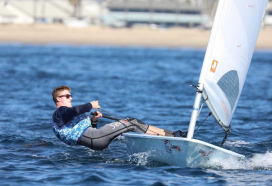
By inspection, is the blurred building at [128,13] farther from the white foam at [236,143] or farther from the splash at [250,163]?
the splash at [250,163]

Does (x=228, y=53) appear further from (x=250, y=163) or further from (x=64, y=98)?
(x=64, y=98)

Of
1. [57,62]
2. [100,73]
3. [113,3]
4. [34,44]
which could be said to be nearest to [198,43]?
[34,44]

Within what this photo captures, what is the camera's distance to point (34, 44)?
51.4m

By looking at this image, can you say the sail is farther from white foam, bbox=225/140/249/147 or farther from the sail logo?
white foam, bbox=225/140/249/147

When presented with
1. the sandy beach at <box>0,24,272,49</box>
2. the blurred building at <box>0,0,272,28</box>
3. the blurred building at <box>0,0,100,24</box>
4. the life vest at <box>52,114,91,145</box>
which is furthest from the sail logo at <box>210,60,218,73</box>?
the blurred building at <box>0,0,272,28</box>

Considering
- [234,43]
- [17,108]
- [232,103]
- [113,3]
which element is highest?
[113,3]

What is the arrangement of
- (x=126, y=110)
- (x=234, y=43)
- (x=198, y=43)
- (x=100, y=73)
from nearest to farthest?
(x=234, y=43) → (x=126, y=110) → (x=100, y=73) → (x=198, y=43)

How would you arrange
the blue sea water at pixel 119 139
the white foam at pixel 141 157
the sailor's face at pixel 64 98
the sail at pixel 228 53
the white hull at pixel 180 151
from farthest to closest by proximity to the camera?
the sailor's face at pixel 64 98
the white foam at pixel 141 157
the sail at pixel 228 53
the blue sea water at pixel 119 139
the white hull at pixel 180 151

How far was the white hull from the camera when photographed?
23.7ft

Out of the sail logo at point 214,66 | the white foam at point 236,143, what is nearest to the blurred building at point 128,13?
the white foam at point 236,143

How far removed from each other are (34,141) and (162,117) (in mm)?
4595

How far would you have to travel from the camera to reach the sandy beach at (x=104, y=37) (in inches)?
2116

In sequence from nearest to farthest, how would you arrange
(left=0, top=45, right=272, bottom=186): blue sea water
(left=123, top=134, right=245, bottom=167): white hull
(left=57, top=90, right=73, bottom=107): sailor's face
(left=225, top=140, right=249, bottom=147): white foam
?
1. (left=123, top=134, right=245, bottom=167): white hull
2. (left=0, top=45, right=272, bottom=186): blue sea water
3. (left=57, top=90, right=73, bottom=107): sailor's face
4. (left=225, top=140, right=249, bottom=147): white foam

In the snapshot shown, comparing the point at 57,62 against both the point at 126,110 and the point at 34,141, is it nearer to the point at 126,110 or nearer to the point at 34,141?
the point at 126,110
